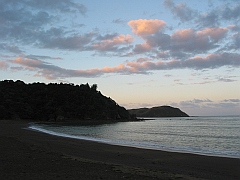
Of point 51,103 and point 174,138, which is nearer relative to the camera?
point 174,138

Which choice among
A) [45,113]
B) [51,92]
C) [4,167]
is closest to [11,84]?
[51,92]

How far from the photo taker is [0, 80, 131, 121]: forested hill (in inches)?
5123

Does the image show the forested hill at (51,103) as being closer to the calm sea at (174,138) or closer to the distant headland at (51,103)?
the distant headland at (51,103)

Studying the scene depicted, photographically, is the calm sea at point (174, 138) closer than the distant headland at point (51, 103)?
Yes

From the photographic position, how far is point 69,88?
545ft

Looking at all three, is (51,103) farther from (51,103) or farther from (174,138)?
(174,138)

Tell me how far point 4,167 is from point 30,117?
422 feet

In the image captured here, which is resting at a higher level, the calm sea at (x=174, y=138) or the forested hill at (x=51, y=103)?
the forested hill at (x=51, y=103)

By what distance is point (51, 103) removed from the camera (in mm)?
145000

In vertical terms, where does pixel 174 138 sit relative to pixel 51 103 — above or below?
below

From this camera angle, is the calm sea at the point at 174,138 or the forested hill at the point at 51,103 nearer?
the calm sea at the point at 174,138

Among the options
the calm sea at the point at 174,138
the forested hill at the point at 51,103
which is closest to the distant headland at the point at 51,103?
the forested hill at the point at 51,103

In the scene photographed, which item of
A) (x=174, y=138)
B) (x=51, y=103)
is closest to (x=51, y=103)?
(x=51, y=103)

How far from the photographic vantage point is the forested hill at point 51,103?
130125 millimetres
